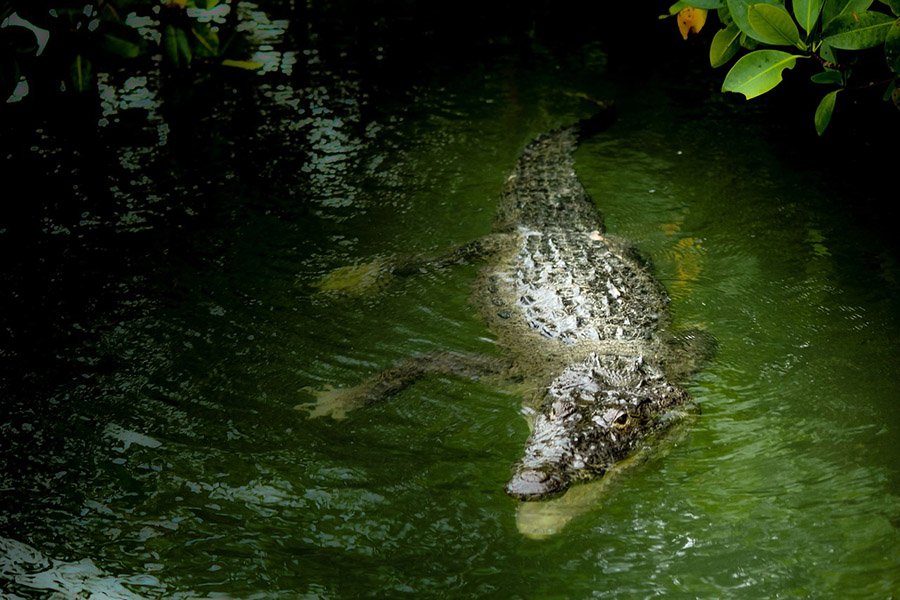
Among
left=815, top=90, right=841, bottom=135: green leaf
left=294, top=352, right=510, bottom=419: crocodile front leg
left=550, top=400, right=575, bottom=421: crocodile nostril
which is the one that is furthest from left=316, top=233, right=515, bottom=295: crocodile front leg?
left=815, top=90, right=841, bottom=135: green leaf

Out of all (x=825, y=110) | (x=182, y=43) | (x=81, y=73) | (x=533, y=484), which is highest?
(x=182, y=43)

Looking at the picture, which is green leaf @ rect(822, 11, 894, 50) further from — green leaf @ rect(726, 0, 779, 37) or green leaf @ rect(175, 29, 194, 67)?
green leaf @ rect(175, 29, 194, 67)

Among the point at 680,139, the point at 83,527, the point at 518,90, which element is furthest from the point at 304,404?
the point at 518,90

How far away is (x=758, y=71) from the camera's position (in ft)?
12.9

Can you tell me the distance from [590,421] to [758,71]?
71.8 inches

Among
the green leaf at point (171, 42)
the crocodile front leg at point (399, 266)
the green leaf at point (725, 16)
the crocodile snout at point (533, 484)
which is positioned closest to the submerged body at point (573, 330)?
the crocodile snout at point (533, 484)

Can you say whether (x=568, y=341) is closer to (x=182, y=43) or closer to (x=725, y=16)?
(x=725, y=16)

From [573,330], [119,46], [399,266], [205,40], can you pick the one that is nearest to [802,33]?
[573,330]

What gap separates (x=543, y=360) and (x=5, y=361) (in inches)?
121

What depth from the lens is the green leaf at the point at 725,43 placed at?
183 inches

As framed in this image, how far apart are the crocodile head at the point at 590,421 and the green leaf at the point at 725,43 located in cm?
173

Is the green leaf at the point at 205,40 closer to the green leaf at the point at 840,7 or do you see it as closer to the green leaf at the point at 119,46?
the green leaf at the point at 119,46

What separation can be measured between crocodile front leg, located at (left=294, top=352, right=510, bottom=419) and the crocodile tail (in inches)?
141

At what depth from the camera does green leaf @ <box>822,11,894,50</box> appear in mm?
3777
